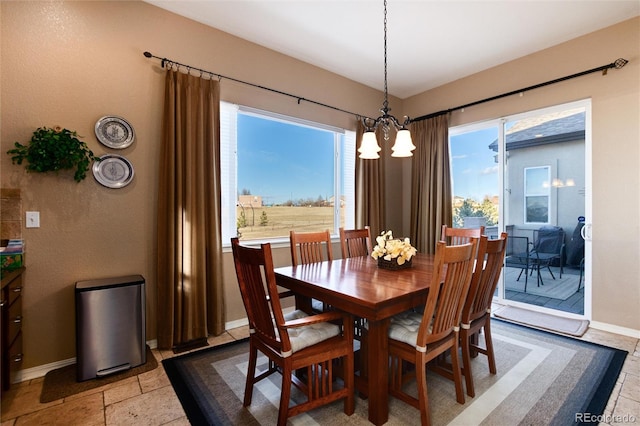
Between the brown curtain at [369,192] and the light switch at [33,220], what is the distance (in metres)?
3.34

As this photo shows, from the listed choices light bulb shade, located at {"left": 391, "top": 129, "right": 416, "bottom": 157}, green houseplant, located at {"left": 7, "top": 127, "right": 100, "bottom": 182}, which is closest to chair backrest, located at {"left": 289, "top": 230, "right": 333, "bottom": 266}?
light bulb shade, located at {"left": 391, "top": 129, "right": 416, "bottom": 157}

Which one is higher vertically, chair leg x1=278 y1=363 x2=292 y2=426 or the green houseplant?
the green houseplant

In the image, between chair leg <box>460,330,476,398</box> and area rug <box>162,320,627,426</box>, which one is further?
chair leg <box>460,330,476,398</box>

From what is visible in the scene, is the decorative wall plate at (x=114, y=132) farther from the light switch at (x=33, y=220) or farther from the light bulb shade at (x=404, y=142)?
the light bulb shade at (x=404, y=142)

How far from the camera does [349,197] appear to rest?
4434 millimetres

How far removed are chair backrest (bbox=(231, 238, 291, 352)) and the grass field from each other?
1709 millimetres

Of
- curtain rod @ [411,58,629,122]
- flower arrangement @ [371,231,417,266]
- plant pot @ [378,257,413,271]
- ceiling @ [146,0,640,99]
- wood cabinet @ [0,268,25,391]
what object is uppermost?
ceiling @ [146,0,640,99]

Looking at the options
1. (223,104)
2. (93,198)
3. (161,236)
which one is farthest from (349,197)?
(93,198)

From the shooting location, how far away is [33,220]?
7.47ft

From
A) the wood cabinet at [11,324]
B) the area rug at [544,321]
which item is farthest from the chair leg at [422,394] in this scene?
the wood cabinet at [11,324]

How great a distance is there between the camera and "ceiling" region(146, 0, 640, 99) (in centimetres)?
277

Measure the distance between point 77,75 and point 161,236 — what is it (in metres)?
1.43

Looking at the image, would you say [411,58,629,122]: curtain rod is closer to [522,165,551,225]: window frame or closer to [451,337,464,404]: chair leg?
[522,165,551,225]: window frame

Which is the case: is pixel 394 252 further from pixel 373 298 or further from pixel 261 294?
pixel 261 294
